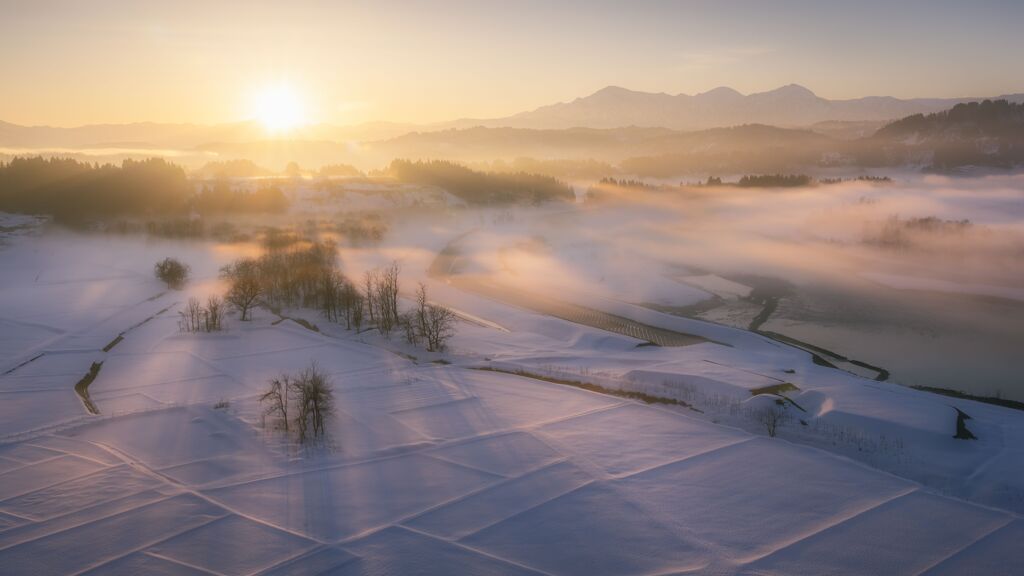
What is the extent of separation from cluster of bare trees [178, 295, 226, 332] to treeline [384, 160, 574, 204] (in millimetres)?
86808

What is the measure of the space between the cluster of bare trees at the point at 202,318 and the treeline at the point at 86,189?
2137 inches

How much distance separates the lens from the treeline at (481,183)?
136 meters

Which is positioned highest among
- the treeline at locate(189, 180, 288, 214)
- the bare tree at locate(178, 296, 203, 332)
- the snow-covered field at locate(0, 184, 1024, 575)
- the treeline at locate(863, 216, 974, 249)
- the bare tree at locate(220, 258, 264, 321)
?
the treeline at locate(189, 180, 288, 214)

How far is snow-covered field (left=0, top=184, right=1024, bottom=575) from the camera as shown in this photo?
762 inches

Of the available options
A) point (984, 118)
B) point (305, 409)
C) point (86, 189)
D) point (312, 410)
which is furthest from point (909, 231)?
point (86, 189)

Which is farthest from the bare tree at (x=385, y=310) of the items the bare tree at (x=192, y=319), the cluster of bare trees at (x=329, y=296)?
the bare tree at (x=192, y=319)

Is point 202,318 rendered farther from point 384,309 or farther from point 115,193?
point 115,193

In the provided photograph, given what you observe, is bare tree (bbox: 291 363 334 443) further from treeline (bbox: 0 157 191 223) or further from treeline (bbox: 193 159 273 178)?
treeline (bbox: 193 159 273 178)

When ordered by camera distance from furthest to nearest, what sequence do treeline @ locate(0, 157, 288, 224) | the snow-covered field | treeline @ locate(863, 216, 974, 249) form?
treeline @ locate(0, 157, 288, 224) → treeline @ locate(863, 216, 974, 249) → the snow-covered field

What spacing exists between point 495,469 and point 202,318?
113 feet

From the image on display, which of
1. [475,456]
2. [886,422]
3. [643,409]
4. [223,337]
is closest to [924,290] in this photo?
[886,422]

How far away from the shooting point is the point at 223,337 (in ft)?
149

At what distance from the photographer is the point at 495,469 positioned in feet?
81.9

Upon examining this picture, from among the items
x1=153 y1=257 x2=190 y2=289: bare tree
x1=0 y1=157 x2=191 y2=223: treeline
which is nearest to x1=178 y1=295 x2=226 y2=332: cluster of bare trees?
x1=153 y1=257 x2=190 y2=289: bare tree
